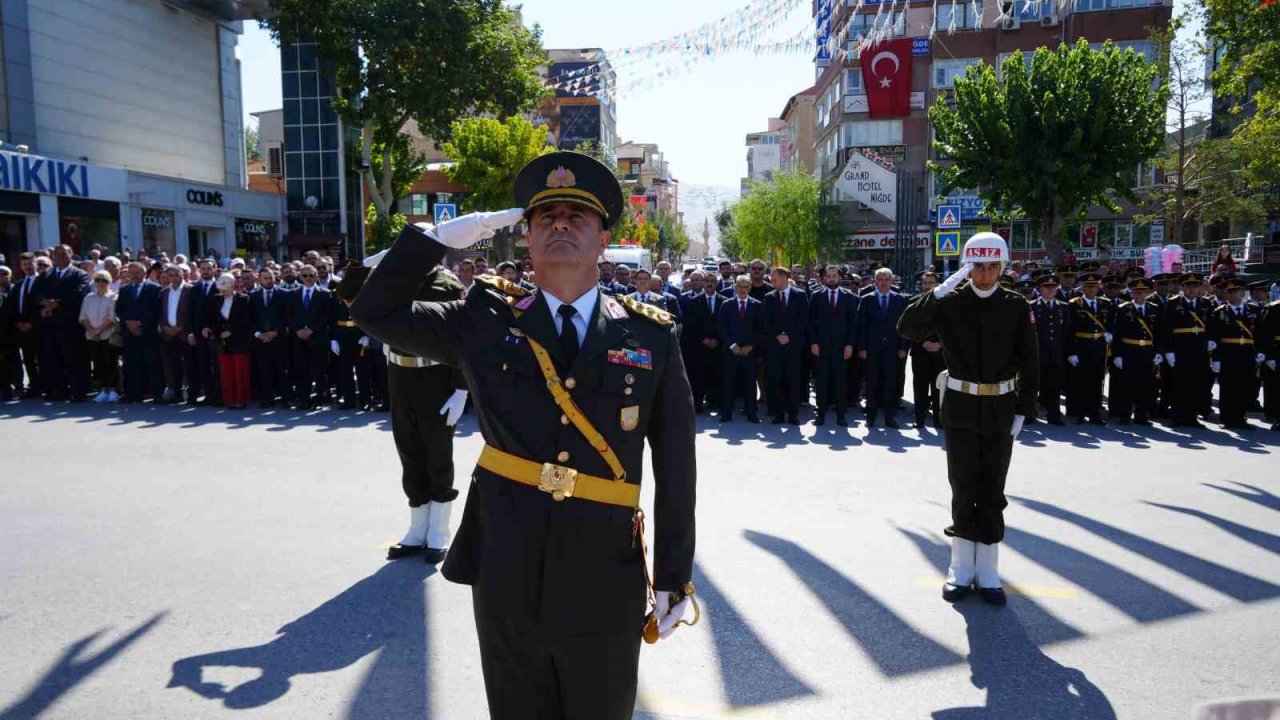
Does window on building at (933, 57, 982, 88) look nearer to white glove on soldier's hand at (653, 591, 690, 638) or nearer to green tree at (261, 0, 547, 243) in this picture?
green tree at (261, 0, 547, 243)

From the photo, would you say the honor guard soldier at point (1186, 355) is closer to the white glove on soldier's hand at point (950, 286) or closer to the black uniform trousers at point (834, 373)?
the black uniform trousers at point (834, 373)

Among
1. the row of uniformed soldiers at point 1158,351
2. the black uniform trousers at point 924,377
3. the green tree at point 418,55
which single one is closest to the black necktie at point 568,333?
the black uniform trousers at point 924,377

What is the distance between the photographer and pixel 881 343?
1173cm

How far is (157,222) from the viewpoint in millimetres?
28844

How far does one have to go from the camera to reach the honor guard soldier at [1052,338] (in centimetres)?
1166

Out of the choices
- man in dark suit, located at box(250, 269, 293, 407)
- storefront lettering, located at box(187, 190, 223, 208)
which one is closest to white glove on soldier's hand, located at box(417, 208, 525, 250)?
man in dark suit, located at box(250, 269, 293, 407)

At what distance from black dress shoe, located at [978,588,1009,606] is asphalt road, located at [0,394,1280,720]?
0.07 m

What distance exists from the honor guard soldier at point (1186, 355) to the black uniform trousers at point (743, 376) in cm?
553

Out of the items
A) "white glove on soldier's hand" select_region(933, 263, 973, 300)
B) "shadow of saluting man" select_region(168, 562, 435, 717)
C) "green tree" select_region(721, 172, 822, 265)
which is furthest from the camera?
"green tree" select_region(721, 172, 822, 265)

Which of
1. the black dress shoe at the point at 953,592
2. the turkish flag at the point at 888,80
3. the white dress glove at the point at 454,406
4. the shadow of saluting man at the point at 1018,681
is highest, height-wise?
the turkish flag at the point at 888,80

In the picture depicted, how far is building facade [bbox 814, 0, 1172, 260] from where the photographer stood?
4312 centimetres

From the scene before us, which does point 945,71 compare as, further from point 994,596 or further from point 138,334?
point 994,596

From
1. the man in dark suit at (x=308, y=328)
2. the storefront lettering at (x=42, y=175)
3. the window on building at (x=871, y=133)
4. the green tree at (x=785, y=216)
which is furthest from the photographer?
the window on building at (x=871, y=133)

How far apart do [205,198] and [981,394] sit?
106 feet
